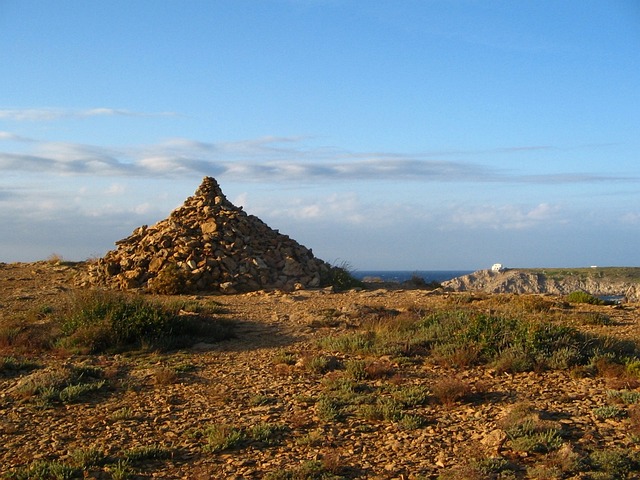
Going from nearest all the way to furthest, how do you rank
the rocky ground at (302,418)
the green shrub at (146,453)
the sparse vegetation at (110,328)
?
the rocky ground at (302,418), the green shrub at (146,453), the sparse vegetation at (110,328)

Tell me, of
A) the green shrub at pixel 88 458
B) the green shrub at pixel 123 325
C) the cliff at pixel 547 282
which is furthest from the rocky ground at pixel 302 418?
the cliff at pixel 547 282

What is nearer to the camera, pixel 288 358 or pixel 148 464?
pixel 148 464

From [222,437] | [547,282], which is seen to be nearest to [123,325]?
[222,437]

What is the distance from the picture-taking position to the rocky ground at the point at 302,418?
733 cm

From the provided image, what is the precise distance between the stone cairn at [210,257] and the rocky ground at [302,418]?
7018mm

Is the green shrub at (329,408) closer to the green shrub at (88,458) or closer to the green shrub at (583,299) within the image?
the green shrub at (88,458)

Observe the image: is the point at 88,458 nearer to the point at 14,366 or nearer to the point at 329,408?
the point at 329,408

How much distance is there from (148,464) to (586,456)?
468 centimetres

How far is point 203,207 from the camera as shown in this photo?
75.0 feet

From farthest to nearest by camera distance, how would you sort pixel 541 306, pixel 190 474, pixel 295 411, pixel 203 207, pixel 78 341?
1. pixel 203 207
2. pixel 541 306
3. pixel 78 341
4. pixel 295 411
5. pixel 190 474

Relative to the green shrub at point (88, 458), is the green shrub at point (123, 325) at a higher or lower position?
higher

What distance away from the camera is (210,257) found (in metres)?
20.6

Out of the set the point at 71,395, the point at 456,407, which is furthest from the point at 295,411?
the point at 71,395

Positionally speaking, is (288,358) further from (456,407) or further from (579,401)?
(579,401)
